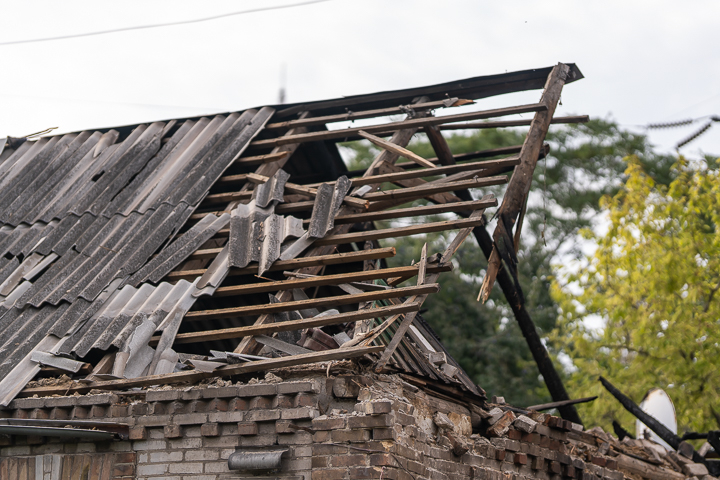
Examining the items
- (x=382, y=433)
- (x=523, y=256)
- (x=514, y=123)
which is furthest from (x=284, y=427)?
(x=523, y=256)

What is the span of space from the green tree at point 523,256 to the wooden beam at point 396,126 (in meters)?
11.3

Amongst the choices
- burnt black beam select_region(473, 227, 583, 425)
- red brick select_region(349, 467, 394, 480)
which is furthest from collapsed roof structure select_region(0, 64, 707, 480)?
burnt black beam select_region(473, 227, 583, 425)

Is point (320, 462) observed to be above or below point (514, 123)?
below

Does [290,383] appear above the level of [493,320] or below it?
below

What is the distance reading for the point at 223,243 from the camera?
6691 mm

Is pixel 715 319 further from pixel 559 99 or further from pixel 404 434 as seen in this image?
pixel 404 434

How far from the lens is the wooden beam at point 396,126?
7244mm

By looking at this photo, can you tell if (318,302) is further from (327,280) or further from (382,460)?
(382,460)

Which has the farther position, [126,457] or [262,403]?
[126,457]

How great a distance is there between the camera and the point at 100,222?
709cm

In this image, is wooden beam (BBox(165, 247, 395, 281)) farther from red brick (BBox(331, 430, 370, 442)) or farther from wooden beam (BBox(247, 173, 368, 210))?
red brick (BBox(331, 430, 370, 442))

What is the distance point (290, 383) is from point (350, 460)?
0.65 meters

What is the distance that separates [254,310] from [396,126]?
292 cm

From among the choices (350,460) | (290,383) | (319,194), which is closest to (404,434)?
(350,460)
